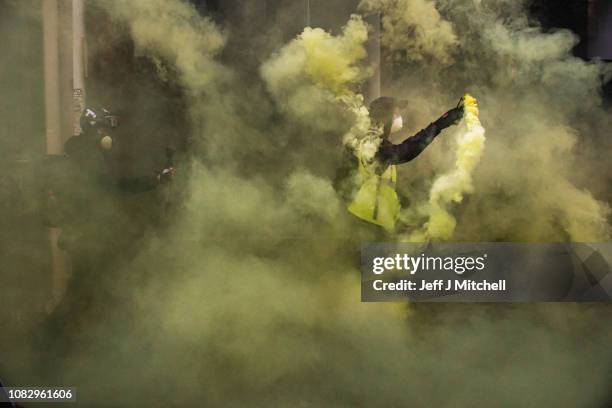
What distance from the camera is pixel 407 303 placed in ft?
8.46

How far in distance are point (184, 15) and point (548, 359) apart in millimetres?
2558

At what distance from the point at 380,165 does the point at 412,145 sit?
0.19 meters

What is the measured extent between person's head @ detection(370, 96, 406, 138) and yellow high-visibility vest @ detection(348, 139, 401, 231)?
195 mm

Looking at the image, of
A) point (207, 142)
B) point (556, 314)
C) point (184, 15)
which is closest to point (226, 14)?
point (184, 15)

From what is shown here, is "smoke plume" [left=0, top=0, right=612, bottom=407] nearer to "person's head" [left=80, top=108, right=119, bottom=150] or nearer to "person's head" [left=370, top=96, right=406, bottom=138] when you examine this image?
"person's head" [left=370, top=96, right=406, bottom=138]

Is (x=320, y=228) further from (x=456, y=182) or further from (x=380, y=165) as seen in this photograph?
(x=456, y=182)

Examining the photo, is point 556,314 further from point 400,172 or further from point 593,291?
point 400,172

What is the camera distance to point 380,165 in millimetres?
2527

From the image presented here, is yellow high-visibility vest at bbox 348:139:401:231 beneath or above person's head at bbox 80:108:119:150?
beneath

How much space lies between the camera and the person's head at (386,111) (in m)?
2.50

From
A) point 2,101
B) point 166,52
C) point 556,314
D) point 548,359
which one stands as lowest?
point 548,359

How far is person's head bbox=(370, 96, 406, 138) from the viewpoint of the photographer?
2.50 metres

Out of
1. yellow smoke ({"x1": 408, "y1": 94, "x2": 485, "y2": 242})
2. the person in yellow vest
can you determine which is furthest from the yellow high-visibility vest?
yellow smoke ({"x1": 408, "y1": 94, "x2": 485, "y2": 242})

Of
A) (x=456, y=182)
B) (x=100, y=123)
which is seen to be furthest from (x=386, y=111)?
(x=100, y=123)
